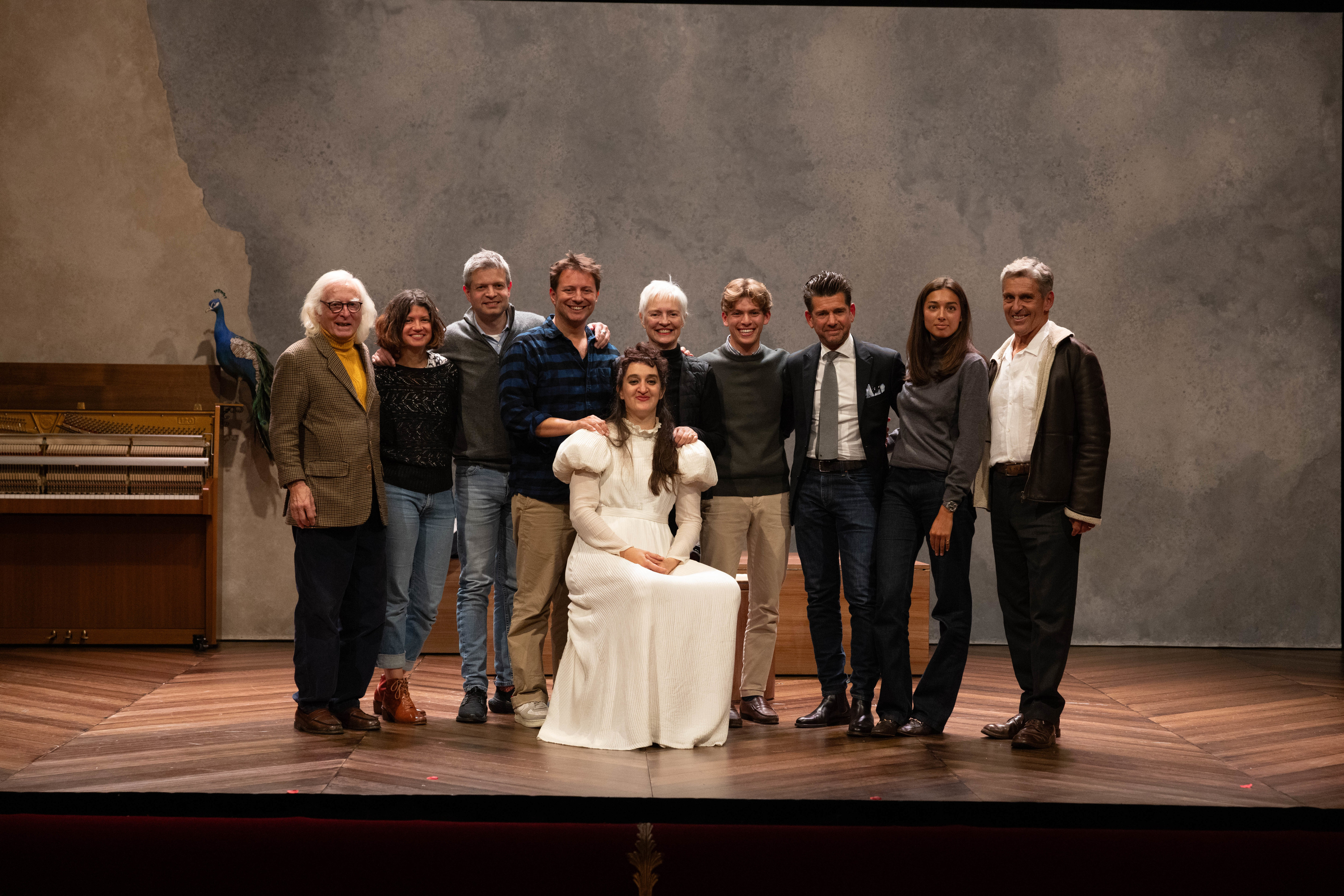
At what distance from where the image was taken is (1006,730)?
3.92 meters

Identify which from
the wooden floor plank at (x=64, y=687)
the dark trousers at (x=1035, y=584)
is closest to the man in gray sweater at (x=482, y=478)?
the wooden floor plank at (x=64, y=687)

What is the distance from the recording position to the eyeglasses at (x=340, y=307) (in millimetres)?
3729

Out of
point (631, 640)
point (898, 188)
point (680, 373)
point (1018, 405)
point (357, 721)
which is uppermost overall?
point (898, 188)

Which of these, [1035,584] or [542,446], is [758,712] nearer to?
[1035,584]

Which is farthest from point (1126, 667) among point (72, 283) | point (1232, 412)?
point (72, 283)

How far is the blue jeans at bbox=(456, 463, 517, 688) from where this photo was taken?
13.3ft

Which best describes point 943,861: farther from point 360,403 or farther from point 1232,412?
point 1232,412

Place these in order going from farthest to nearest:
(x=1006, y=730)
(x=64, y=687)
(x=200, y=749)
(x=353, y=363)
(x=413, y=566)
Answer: (x=64, y=687) < (x=413, y=566) < (x=1006, y=730) < (x=353, y=363) < (x=200, y=749)

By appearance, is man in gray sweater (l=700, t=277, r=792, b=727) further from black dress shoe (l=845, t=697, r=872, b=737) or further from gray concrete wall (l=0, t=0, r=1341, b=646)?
gray concrete wall (l=0, t=0, r=1341, b=646)

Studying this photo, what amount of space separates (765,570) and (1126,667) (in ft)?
7.69

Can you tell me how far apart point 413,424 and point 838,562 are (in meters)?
1.53

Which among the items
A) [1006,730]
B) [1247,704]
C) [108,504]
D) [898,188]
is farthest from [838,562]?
[108,504]

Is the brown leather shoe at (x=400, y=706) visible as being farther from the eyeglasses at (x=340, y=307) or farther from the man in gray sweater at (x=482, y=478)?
the eyeglasses at (x=340, y=307)

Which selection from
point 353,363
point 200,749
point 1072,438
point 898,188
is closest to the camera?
point 200,749
